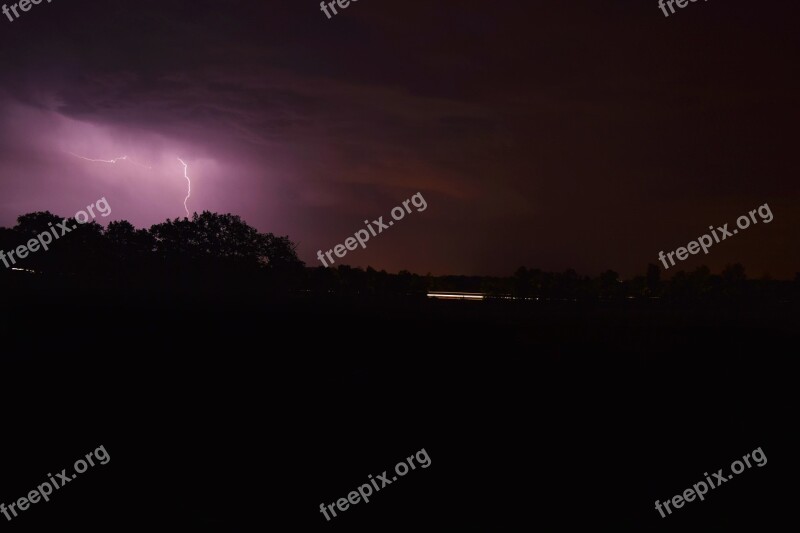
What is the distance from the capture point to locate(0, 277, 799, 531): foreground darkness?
28.6 ft

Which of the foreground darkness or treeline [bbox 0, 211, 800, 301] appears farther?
treeline [bbox 0, 211, 800, 301]

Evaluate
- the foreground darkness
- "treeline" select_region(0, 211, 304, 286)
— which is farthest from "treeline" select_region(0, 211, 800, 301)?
the foreground darkness

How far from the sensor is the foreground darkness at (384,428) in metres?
8.71

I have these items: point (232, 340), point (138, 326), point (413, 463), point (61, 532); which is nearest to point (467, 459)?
point (413, 463)

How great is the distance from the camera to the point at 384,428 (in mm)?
12258

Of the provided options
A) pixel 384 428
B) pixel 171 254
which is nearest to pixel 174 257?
pixel 171 254

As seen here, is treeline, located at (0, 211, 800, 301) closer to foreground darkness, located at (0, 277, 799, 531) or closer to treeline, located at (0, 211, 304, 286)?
treeline, located at (0, 211, 304, 286)

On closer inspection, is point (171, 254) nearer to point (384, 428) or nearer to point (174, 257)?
point (174, 257)

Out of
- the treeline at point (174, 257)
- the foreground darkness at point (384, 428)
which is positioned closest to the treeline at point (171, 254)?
the treeline at point (174, 257)

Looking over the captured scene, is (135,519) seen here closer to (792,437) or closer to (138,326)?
(792,437)

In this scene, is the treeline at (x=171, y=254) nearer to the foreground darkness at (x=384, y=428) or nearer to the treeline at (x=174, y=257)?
the treeline at (x=174, y=257)

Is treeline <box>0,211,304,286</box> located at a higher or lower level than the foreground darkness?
higher

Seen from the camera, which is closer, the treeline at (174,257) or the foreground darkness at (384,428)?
the foreground darkness at (384,428)

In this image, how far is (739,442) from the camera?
39.6 ft
